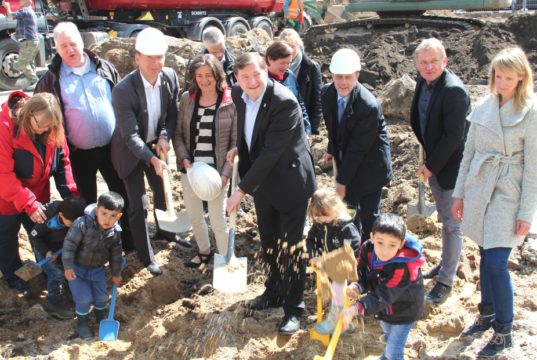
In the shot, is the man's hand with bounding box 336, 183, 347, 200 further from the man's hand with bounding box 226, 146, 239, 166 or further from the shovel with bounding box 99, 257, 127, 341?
the shovel with bounding box 99, 257, 127, 341

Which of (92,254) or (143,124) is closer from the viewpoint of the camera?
(92,254)

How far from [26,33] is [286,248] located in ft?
29.4

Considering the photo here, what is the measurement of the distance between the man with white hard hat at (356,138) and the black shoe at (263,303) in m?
0.80

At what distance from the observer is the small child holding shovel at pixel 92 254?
4020mm

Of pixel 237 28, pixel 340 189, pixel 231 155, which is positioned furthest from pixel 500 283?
pixel 237 28

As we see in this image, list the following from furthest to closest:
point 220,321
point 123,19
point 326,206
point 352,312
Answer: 1. point 123,19
2. point 220,321
3. point 326,206
4. point 352,312

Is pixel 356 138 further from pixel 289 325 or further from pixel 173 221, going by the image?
pixel 173 221

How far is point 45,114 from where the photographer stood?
409 centimetres

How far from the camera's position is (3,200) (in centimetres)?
435

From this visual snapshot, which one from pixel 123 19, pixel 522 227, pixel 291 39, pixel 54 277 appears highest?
pixel 123 19

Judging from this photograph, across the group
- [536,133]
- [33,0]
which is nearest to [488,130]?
[536,133]

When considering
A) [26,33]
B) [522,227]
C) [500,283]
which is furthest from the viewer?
[26,33]

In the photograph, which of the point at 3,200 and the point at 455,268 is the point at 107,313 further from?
the point at 455,268

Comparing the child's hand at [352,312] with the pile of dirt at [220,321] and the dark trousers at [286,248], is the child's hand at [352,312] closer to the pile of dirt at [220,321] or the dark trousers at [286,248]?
the pile of dirt at [220,321]
